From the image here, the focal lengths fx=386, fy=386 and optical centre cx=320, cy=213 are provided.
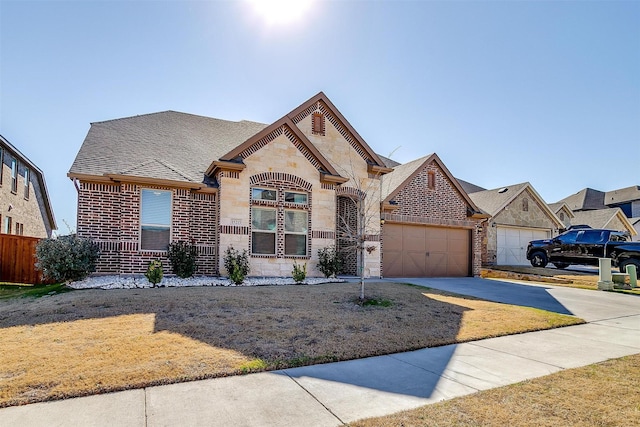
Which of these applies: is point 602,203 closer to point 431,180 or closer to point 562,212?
point 562,212

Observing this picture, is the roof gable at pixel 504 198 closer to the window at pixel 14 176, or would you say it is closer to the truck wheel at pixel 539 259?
the truck wheel at pixel 539 259

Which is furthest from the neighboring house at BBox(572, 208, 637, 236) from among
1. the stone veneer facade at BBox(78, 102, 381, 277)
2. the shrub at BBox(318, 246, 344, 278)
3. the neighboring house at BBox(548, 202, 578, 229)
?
the shrub at BBox(318, 246, 344, 278)

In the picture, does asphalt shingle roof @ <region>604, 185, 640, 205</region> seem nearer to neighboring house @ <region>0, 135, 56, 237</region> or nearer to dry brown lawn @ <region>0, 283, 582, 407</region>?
dry brown lawn @ <region>0, 283, 582, 407</region>

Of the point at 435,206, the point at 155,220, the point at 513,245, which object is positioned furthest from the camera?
the point at 513,245

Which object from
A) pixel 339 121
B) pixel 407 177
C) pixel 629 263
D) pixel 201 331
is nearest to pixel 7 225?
pixel 339 121

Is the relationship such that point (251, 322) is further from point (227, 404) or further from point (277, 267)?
point (277, 267)

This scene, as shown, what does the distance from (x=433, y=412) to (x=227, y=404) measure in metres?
2.00

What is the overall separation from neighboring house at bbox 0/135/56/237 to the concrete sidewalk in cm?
2031

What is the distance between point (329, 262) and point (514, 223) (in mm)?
16226

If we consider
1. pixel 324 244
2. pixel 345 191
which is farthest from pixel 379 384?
pixel 345 191

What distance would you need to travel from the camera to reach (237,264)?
40.2ft

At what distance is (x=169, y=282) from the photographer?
11117mm

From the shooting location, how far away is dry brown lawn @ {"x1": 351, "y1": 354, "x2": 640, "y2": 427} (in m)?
3.51

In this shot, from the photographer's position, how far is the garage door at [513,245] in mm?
24062
